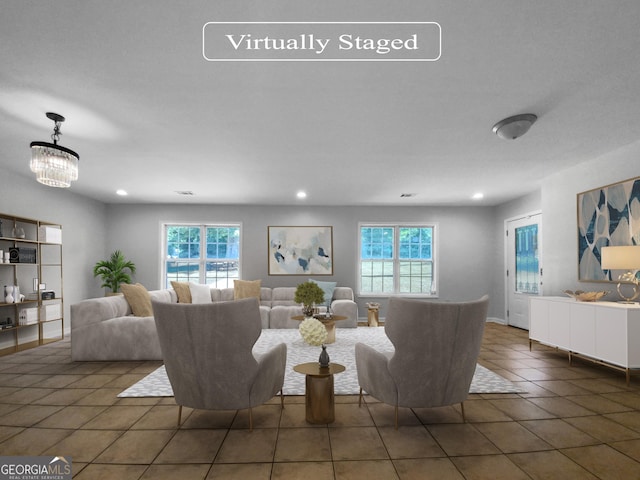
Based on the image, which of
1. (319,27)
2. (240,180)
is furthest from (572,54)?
(240,180)

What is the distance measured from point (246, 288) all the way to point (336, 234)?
87.6 inches

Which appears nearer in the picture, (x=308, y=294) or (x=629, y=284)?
(x=629, y=284)

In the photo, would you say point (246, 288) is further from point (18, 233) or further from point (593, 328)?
point (593, 328)

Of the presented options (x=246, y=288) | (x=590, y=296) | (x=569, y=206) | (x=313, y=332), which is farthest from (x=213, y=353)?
(x=569, y=206)

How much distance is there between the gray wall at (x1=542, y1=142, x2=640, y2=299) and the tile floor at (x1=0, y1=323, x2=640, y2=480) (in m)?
1.70

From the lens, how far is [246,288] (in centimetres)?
721

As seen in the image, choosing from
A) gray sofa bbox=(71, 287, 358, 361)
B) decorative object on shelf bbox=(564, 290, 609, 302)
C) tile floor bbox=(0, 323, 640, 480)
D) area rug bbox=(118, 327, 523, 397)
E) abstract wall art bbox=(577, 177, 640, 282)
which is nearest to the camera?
tile floor bbox=(0, 323, 640, 480)

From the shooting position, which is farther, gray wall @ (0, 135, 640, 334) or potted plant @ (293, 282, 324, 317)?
gray wall @ (0, 135, 640, 334)

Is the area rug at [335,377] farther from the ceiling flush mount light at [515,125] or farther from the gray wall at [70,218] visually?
the gray wall at [70,218]

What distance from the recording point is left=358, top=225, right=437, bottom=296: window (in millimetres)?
8156

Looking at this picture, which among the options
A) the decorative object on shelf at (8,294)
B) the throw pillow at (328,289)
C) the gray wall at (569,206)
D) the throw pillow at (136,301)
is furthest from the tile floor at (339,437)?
the throw pillow at (328,289)

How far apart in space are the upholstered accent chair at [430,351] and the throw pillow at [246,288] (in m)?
4.86

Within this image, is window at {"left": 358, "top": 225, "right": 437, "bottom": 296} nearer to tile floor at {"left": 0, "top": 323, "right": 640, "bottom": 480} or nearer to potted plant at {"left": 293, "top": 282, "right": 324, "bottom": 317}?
potted plant at {"left": 293, "top": 282, "right": 324, "bottom": 317}

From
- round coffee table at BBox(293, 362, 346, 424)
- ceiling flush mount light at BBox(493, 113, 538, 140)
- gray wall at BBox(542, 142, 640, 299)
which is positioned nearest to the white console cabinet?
gray wall at BBox(542, 142, 640, 299)
